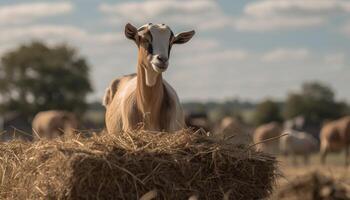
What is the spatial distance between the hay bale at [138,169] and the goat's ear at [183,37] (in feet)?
10.7

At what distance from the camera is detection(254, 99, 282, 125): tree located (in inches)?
3925

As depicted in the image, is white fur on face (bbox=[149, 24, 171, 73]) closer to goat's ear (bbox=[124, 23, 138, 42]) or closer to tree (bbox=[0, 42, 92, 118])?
goat's ear (bbox=[124, 23, 138, 42])

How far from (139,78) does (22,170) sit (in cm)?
339

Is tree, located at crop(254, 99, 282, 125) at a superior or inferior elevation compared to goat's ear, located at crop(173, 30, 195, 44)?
inferior

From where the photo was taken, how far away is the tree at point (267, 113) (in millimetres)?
99688

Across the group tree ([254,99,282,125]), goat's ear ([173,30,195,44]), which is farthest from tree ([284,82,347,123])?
goat's ear ([173,30,195,44])

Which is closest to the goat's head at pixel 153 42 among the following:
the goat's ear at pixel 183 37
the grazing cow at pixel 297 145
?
the goat's ear at pixel 183 37

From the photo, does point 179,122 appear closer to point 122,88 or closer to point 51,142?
point 122,88

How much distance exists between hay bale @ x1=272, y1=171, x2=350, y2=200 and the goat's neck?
4.00 meters

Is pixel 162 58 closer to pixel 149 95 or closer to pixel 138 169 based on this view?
pixel 149 95

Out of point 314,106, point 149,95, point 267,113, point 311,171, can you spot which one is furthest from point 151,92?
point 314,106

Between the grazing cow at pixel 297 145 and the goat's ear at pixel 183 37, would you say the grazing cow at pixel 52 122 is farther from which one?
the goat's ear at pixel 183 37

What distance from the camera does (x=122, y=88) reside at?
1300 cm

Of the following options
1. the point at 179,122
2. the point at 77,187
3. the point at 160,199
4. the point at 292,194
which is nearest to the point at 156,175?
the point at 160,199
